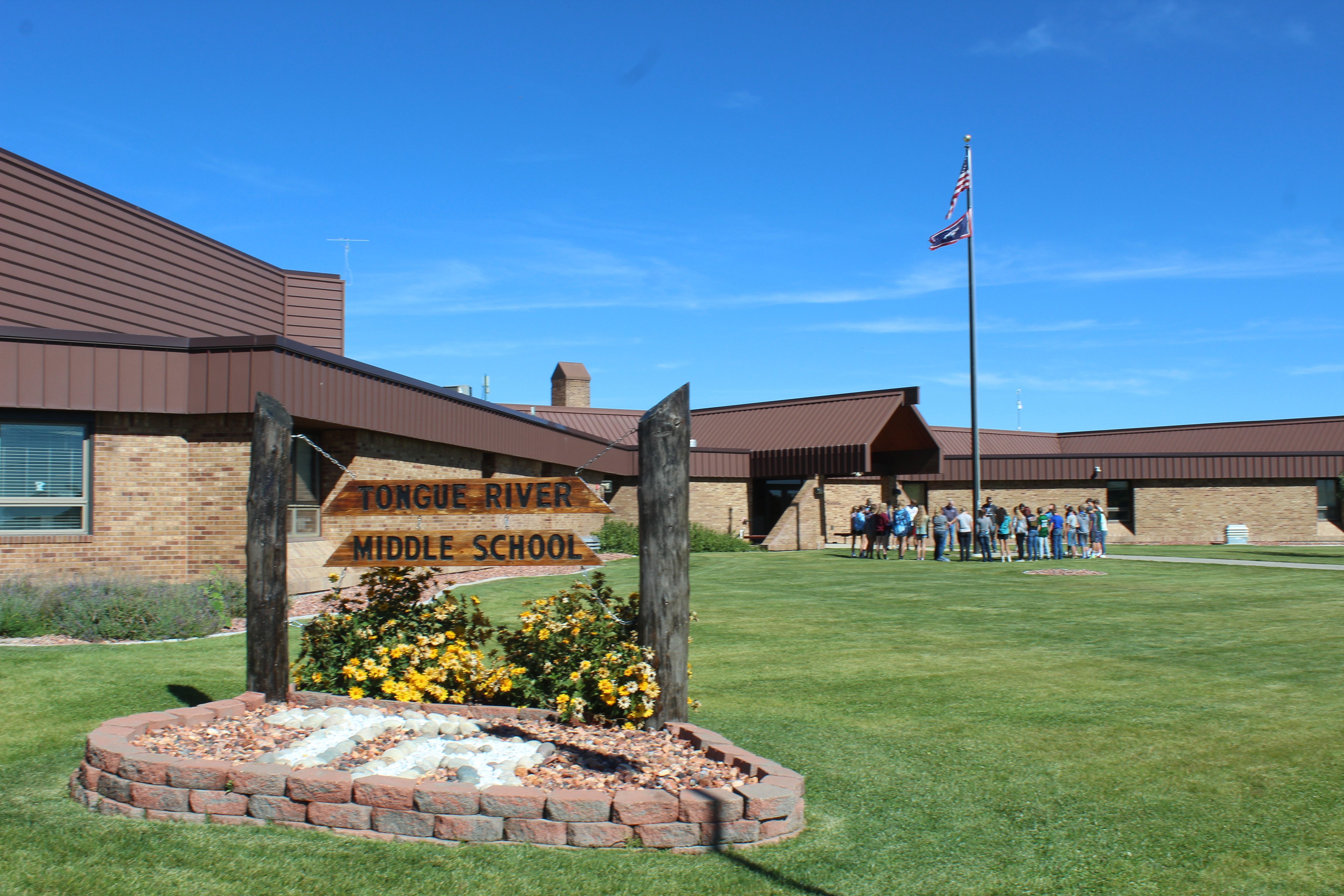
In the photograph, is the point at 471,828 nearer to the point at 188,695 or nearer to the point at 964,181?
the point at 188,695

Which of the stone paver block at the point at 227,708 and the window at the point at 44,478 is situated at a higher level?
the window at the point at 44,478

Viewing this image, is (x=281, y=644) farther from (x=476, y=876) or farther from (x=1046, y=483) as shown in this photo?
(x=1046, y=483)

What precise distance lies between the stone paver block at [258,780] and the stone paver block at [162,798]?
0.82 feet

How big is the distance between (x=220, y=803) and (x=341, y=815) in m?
→ 0.68

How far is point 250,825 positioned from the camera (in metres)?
4.89

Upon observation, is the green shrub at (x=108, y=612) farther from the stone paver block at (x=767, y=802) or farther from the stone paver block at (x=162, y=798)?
the stone paver block at (x=767, y=802)

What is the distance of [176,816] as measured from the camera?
501 centimetres

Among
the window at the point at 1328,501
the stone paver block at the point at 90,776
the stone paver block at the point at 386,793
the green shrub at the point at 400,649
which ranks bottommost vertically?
the stone paver block at the point at 90,776

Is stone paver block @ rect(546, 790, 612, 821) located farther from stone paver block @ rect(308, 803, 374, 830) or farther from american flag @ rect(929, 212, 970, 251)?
american flag @ rect(929, 212, 970, 251)

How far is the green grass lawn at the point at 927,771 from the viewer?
14.0 feet

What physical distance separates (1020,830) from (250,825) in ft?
12.2

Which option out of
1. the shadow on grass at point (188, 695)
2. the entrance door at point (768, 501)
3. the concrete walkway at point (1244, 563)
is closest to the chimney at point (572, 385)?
the entrance door at point (768, 501)

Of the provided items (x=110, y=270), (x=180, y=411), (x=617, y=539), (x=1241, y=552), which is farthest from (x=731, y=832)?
(x=1241, y=552)

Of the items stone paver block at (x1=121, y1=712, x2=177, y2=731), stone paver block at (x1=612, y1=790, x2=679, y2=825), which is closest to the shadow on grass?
stone paver block at (x1=121, y1=712, x2=177, y2=731)
